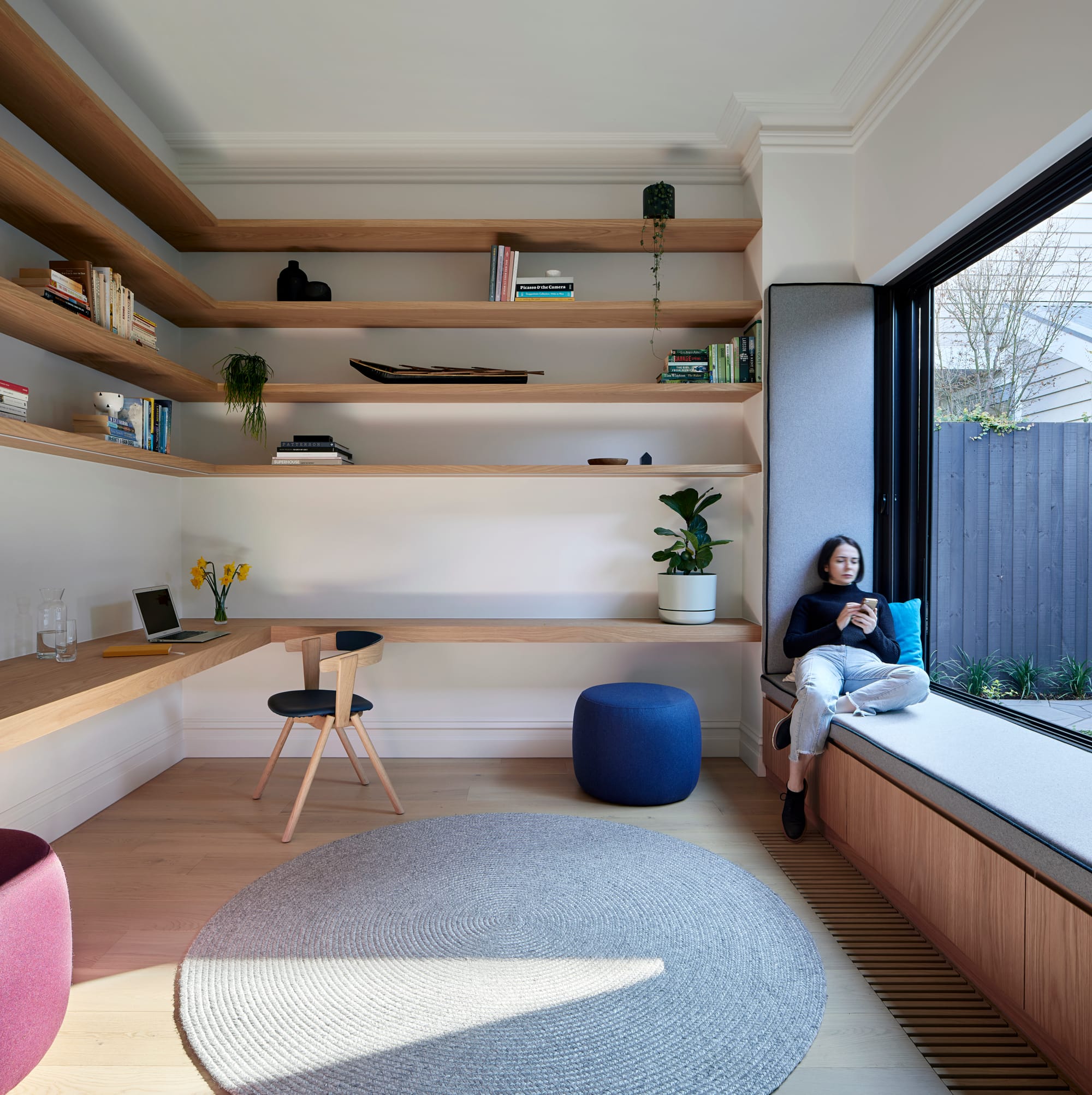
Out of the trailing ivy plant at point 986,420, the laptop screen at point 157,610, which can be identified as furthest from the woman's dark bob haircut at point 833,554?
the laptop screen at point 157,610

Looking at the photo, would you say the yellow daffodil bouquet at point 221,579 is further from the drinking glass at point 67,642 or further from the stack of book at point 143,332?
the stack of book at point 143,332

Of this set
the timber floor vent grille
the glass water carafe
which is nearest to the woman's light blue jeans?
the timber floor vent grille

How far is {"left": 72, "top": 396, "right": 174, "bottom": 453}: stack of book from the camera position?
261 centimetres

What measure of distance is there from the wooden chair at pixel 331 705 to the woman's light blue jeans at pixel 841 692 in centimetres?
159

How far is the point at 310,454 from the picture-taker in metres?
3.28

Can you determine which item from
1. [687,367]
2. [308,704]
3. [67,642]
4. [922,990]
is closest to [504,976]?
[922,990]

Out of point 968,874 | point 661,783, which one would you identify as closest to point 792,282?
point 661,783

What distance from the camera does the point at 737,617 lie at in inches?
141

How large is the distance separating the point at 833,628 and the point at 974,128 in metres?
1.83

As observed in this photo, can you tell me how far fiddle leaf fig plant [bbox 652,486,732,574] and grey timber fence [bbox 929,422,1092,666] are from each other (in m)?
0.95

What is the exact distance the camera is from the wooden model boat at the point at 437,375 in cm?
330

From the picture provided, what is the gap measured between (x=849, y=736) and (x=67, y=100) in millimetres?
3307

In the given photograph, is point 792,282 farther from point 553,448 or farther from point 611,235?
point 553,448

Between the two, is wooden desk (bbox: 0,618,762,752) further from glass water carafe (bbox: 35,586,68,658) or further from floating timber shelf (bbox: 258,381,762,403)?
floating timber shelf (bbox: 258,381,762,403)
